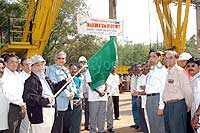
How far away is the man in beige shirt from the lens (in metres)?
6.11

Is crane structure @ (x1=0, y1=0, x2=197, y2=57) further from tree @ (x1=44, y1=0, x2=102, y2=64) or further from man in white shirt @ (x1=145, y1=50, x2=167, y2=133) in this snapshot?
tree @ (x1=44, y1=0, x2=102, y2=64)

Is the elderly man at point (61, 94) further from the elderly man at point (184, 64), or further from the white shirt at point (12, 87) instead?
the elderly man at point (184, 64)

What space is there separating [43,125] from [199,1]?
24930mm

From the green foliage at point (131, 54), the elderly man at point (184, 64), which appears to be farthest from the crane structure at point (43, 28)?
the green foliage at point (131, 54)

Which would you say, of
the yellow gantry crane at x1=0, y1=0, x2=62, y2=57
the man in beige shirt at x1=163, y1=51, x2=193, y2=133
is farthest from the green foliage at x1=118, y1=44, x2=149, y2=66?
the man in beige shirt at x1=163, y1=51, x2=193, y2=133

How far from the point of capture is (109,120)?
9766 mm

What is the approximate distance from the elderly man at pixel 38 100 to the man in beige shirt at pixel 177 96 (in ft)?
5.97

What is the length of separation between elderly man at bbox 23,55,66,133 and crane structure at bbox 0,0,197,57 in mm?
7303

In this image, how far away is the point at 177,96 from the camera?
20.2ft

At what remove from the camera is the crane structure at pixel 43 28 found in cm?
1323

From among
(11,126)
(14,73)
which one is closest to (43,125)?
(11,126)

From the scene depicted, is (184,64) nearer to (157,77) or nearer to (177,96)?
(157,77)

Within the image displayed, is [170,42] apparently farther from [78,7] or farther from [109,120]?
[78,7]

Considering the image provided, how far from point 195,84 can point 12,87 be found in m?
2.62
